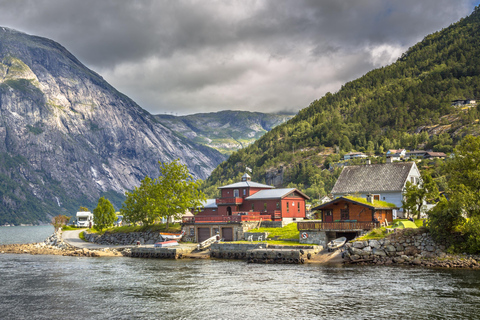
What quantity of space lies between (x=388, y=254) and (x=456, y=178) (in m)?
13.4

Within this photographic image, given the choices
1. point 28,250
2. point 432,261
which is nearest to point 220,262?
point 432,261

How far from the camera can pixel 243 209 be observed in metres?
96.4

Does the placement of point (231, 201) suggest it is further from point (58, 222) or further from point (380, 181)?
point (58, 222)

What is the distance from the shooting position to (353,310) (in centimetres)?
3453

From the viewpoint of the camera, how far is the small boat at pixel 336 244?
6231cm

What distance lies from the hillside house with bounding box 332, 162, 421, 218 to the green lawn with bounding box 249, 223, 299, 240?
51.9ft

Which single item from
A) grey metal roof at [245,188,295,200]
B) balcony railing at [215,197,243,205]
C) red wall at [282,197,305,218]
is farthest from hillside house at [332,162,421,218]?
balcony railing at [215,197,243,205]

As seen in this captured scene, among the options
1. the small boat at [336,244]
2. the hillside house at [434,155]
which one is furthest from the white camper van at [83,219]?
the hillside house at [434,155]

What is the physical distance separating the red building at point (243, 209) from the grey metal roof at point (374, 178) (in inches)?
366

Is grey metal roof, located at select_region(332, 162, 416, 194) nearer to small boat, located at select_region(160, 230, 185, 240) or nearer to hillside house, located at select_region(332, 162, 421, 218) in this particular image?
hillside house, located at select_region(332, 162, 421, 218)

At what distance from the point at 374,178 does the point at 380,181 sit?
1730 mm

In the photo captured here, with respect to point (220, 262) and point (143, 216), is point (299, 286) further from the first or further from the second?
point (143, 216)

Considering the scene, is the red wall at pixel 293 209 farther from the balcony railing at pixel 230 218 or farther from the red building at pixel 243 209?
the balcony railing at pixel 230 218

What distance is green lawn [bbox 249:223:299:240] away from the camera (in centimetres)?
7161
